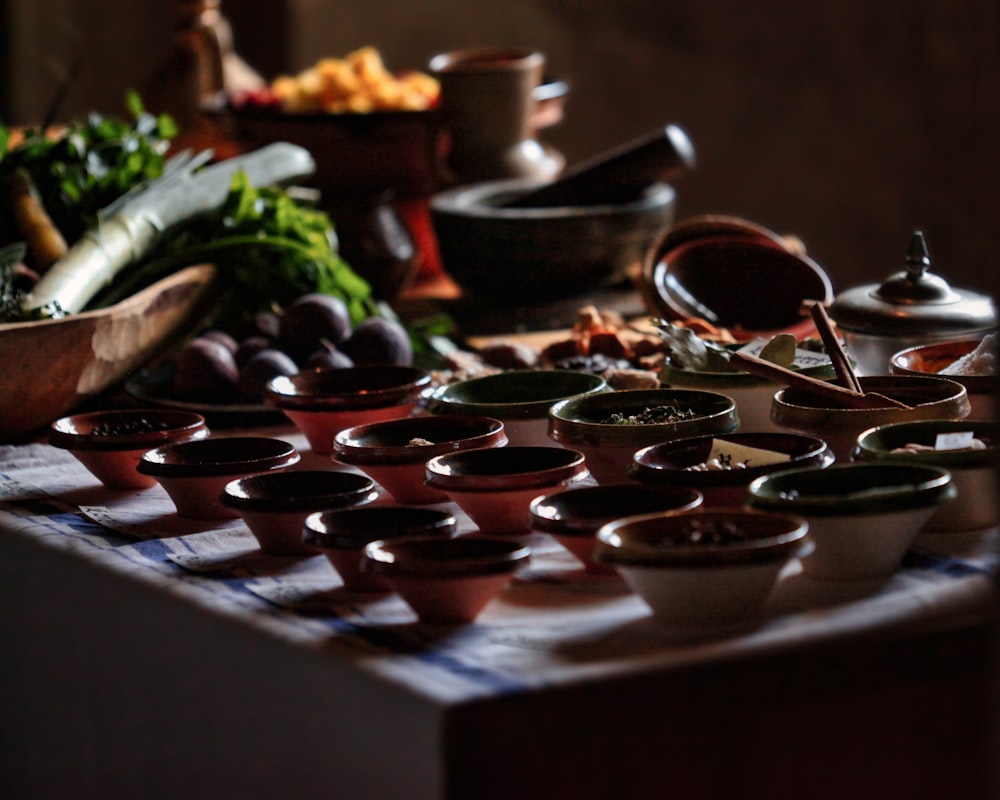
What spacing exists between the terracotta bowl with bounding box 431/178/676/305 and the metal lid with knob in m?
0.73

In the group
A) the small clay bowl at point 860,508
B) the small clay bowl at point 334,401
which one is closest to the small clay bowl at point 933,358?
the small clay bowl at point 860,508

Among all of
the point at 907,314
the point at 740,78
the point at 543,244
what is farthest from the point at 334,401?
the point at 740,78

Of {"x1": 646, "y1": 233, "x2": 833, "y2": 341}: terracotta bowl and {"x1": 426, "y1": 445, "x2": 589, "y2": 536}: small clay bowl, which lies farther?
{"x1": 646, "y1": 233, "x2": 833, "y2": 341}: terracotta bowl

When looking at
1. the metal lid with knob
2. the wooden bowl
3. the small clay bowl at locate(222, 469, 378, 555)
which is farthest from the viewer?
the wooden bowl

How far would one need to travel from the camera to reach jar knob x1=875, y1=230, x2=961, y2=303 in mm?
1585

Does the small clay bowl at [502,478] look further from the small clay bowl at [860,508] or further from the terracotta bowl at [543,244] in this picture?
the terracotta bowl at [543,244]

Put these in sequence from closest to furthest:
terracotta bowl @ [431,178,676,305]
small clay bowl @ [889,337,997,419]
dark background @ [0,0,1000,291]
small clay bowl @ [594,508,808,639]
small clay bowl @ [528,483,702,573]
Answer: small clay bowl @ [594,508,808,639]
small clay bowl @ [528,483,702,573]
small clay bowl @ [889,337,997,419]
terracotta bowl @ [431,178,676,305]
dark background @ [0,0,1000,291]

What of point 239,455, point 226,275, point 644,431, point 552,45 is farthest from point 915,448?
point 552,45

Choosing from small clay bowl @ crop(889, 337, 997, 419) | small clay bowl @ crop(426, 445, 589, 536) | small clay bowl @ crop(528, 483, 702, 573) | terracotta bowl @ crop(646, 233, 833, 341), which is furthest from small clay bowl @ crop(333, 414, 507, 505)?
terracotta bowl @ crop(646, 233, 833, 341)

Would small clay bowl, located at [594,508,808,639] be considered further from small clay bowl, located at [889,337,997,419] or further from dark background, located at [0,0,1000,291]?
dark background, located at [0,0,1000,291]

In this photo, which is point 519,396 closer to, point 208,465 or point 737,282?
point 208,465

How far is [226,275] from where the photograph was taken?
2055 mm

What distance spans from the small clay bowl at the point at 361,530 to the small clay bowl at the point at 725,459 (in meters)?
0.18

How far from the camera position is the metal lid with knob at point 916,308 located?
61.2 inches
